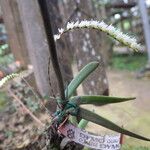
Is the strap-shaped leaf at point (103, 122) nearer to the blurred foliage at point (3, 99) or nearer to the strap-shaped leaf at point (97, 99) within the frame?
the strap-shaped leaf at point (97, 99)

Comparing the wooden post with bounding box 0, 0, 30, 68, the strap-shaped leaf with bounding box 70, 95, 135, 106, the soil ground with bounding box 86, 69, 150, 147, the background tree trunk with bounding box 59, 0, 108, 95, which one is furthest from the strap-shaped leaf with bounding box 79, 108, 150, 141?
the wooden post with bounding box 0, 0, 30, 68

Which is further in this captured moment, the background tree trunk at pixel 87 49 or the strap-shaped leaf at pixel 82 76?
the background tree trunk at pixel 87 49

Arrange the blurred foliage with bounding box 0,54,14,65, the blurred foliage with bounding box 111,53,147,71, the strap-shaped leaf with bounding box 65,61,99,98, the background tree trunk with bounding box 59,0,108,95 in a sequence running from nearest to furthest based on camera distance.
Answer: the strap-shaped leaf with bounding box 65,61,99,98 < the background tree trunk with bounding box 59,0,108,95 < the blurred foliage with bounding box 0,54,14,65 < the blurred foliage with bounding box 111,53,147,71

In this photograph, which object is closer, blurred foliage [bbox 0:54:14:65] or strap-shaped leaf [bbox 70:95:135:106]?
strap-shaped leaf [bbox 70:95:135:106]

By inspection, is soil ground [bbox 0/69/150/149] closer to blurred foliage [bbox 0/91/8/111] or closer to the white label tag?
blurred foliage [bbox 0/91/8/111]

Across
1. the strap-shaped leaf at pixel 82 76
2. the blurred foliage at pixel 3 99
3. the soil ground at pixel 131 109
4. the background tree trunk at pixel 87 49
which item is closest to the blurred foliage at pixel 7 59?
the blurred foliage at pixel 3 99

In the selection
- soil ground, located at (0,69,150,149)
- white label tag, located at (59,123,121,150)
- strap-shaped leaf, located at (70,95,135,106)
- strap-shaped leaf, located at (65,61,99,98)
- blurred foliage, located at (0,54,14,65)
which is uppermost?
blurred foliage, located at (0,54,14,65)

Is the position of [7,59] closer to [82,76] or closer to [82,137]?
[82,76]
